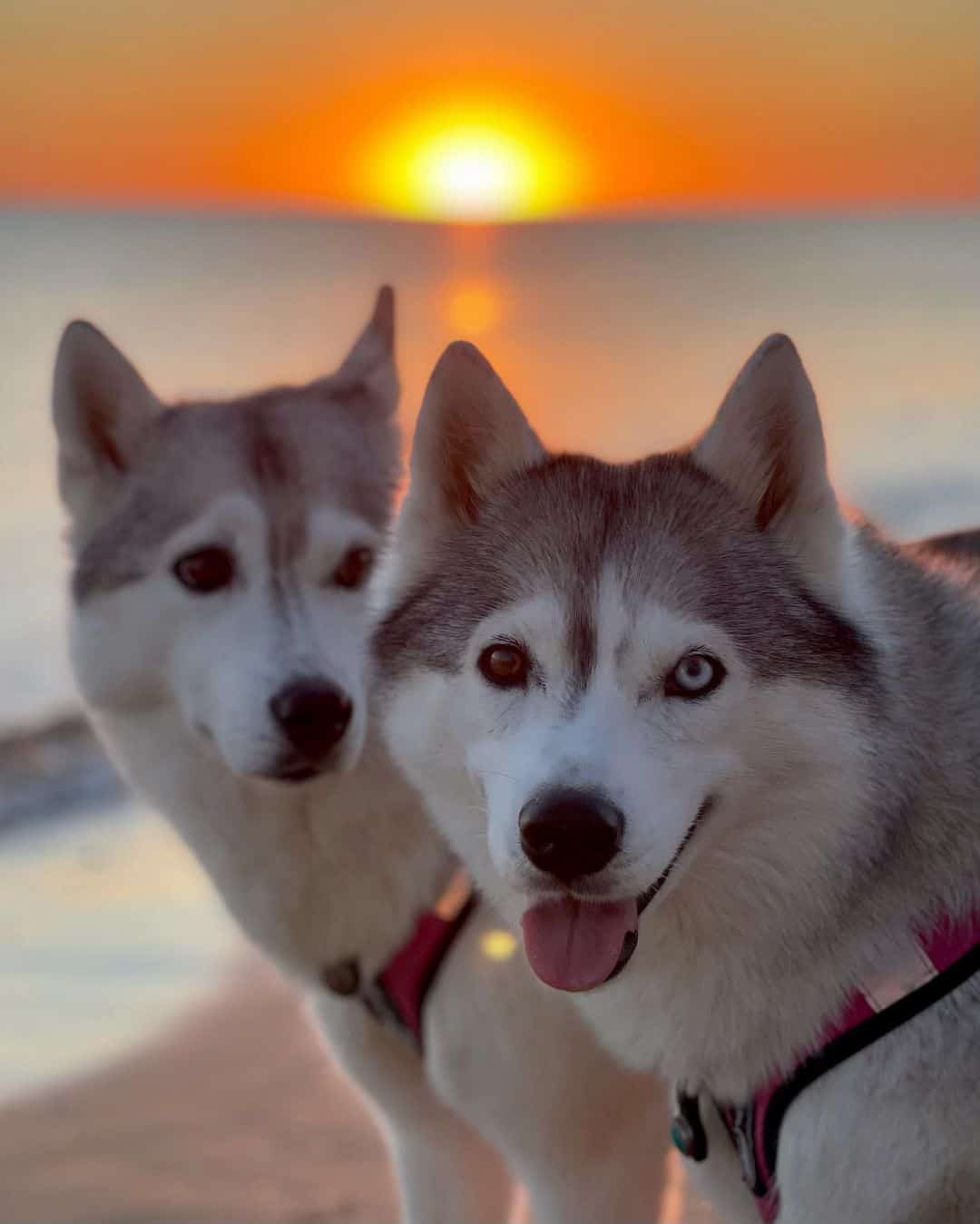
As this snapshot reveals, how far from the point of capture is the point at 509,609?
2.22 m

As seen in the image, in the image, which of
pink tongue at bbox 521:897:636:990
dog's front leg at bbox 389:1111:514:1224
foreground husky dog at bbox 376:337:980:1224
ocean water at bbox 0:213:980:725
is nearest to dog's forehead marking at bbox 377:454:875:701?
foreground husky dog at bbox 376:337:980:1224

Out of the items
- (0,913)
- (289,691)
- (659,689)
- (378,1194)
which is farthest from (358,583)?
(0,913)

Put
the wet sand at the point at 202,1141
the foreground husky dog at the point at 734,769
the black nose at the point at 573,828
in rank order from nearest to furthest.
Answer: the black nose at the point at 573,828, the foreground husky dog at the point at 734,769, the wet sand at the point at 202,1141

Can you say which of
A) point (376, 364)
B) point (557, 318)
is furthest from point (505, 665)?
point (557, 318)

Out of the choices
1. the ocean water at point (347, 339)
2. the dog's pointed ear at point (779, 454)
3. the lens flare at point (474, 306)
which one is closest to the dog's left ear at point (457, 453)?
the dog's pointed ear at point (779, 454)

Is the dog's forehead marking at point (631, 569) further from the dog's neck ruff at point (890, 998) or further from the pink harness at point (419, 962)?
the pink harness at point (419, 962)

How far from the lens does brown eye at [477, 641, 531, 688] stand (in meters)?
2.17

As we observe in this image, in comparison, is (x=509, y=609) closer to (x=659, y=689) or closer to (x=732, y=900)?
(x=659, y=689)

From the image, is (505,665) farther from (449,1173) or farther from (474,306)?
(474,306)

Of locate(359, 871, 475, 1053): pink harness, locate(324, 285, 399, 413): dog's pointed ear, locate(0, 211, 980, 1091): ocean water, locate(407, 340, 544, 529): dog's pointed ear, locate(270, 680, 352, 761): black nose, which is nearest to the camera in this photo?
locate(407, 340, 544, 529): dog's pointed ear

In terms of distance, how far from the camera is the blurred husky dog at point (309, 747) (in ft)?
9.21

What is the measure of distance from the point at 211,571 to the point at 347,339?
7.00 feet

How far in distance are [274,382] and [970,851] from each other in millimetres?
1974

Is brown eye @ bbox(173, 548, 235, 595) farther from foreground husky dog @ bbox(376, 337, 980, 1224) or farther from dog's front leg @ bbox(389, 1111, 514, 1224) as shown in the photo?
dog's front leg @ bbox(389, 1111, 514, 1224)
